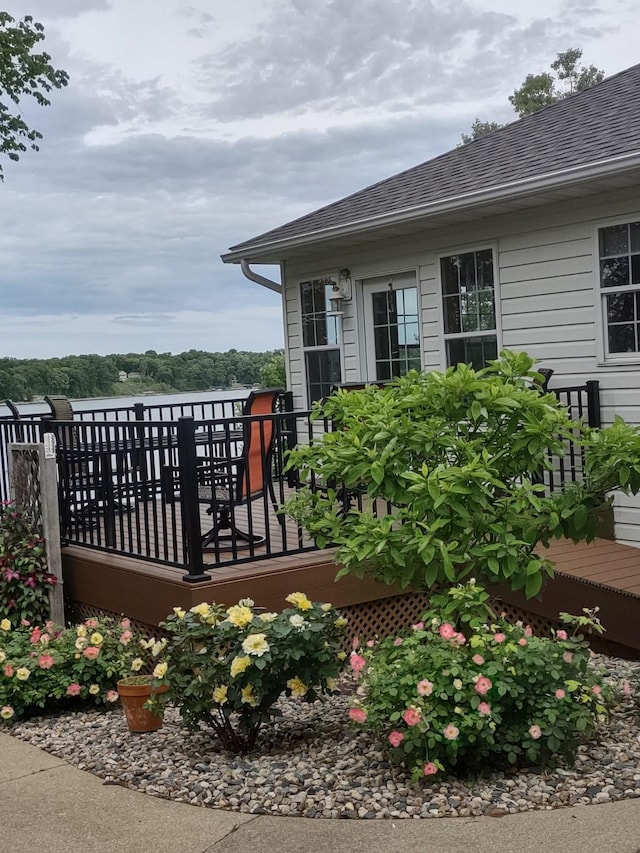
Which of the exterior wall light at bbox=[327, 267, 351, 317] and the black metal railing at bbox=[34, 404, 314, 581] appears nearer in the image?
the black metal railing at bbox=[34, 404, 314, 581]

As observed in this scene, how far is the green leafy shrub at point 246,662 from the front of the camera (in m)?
3.72

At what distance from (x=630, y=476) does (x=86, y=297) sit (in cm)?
1686

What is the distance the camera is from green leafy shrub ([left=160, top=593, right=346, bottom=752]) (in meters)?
3.72

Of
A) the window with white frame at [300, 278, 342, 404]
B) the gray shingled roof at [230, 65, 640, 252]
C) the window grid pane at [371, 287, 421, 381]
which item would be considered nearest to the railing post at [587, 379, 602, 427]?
the gray shingled roof at [230, 65, 640, 252]

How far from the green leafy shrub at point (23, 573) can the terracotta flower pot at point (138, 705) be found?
1.68 meters

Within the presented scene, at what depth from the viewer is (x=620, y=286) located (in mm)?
6602

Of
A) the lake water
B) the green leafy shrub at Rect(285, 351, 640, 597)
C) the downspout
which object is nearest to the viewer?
the green leafy shrub at Rect(285, 351, 640, 597)

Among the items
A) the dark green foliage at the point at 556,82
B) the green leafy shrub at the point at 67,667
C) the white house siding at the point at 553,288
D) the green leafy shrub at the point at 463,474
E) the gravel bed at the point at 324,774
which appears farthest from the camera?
the dark green foliage at the point at 556,82

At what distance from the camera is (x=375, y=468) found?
3727 mm

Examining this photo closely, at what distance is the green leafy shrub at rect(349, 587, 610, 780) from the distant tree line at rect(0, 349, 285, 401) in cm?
619

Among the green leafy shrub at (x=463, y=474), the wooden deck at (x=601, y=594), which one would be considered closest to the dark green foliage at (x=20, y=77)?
the wooden deck at (x=601, y=594)

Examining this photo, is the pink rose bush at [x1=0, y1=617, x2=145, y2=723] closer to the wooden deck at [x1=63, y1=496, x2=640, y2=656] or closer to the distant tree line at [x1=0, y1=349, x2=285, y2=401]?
the wooden deck at [x1=63, y1=496, x2=640, y2=656]

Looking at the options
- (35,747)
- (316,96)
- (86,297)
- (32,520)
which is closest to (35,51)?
(86,297)

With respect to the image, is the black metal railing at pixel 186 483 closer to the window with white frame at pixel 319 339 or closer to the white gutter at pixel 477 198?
the white gutter at pixel 477 198
